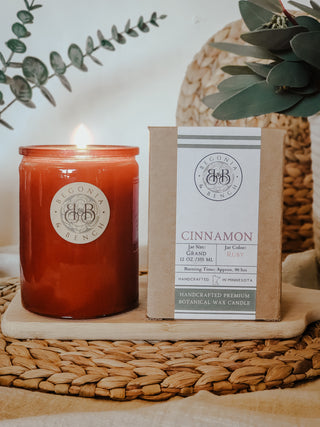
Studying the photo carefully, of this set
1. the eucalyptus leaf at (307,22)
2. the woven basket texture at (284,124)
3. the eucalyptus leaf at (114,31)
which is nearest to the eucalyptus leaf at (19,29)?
the eucalyptus leaf at (114,31)

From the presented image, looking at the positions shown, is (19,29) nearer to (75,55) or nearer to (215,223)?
(75,55)

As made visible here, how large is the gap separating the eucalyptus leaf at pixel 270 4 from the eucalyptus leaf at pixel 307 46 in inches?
2.9

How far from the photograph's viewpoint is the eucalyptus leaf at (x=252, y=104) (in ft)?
2.03

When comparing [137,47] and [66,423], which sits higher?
[137,47]

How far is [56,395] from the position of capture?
462 mm

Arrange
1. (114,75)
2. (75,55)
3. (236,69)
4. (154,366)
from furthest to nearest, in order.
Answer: (114,75), (75,55), (236,69), (154,366)

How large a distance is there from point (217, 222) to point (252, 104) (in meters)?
0.16

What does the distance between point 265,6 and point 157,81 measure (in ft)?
1.38

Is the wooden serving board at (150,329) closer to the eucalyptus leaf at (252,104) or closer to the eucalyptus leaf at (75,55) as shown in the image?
the eucalyptus leaf at (252,104)

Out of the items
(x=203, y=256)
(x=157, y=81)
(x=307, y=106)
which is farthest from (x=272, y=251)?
(x=157, y=81)

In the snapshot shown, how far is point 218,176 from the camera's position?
535 mm

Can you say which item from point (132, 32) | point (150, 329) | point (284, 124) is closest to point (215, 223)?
point (150, 329)

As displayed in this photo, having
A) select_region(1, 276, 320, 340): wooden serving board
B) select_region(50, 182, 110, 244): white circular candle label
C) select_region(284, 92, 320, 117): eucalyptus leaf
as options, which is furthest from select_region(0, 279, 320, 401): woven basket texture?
select_region(284, 92, 320, 117): eucalyptus leaf

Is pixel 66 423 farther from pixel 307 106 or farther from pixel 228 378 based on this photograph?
pixel 307 106
